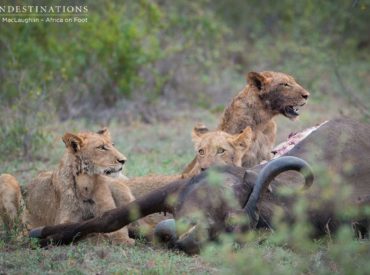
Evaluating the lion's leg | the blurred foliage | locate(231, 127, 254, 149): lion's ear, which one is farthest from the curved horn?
the blurred foliage

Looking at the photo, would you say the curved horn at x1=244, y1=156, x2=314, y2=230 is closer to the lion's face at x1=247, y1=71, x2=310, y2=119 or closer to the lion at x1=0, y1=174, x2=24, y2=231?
the lion at x1=0, y1=174, x2=24, y2=231

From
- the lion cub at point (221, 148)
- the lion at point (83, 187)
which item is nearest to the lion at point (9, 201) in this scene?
the lion at point (83, 187)

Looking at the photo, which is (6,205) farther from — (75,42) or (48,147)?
(75,42)

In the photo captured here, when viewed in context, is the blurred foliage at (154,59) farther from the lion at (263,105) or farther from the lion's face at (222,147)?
the lion's face at (222,147)

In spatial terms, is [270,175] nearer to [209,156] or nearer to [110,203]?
[110,203]

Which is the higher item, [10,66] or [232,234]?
[10,66]

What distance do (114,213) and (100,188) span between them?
0.60 metres

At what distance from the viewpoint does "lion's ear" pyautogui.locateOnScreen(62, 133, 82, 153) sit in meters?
6.41

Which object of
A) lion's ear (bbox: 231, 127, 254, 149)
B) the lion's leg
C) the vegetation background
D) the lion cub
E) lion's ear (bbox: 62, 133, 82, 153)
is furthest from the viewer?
lion's ear (bbox: 231, 127, 254, 149)

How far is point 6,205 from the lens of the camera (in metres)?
6.57

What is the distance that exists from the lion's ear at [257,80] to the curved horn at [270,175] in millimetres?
3060

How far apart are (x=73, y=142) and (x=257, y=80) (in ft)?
8.55

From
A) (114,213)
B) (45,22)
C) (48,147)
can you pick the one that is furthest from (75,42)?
(114,213)

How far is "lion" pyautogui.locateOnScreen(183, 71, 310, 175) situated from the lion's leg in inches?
73.4
